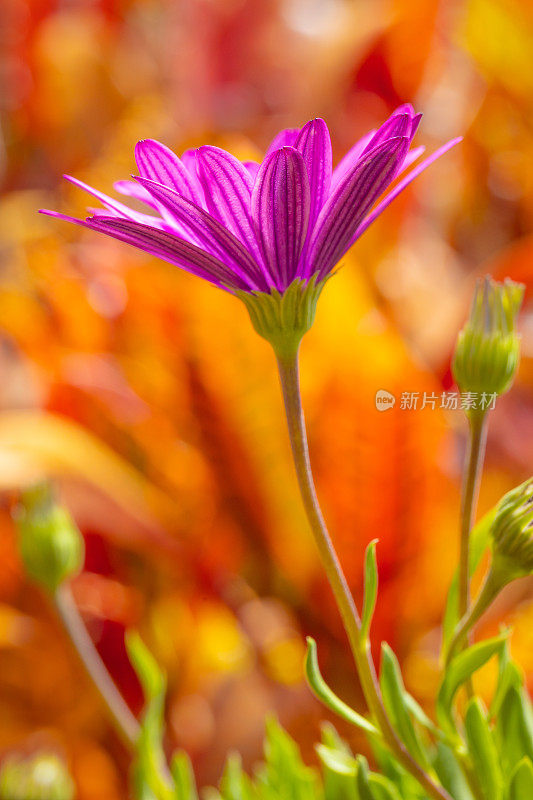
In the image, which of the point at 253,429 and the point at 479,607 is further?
the point at 253,429

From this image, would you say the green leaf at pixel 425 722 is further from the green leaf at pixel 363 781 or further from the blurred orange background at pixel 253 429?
the blurred orange background at pixel 253 429

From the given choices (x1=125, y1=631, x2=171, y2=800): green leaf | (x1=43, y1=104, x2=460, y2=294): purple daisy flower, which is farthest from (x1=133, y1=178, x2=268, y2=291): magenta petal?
(x1=125, y1=631, x2=171, y2=800): green leaf

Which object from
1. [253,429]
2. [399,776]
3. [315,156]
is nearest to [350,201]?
[315,156]

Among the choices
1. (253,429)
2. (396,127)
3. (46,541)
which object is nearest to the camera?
(396,127)

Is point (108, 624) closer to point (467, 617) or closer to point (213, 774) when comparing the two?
point (213, 774)

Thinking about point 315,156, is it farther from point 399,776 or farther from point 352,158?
point 399,776

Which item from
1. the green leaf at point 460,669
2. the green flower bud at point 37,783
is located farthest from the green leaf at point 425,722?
the green flower bud at point 37,783

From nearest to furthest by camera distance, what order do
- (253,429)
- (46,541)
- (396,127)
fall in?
1. (396,127)
2. (46,541)
3. (253,429)

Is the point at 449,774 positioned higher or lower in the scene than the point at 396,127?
lower
